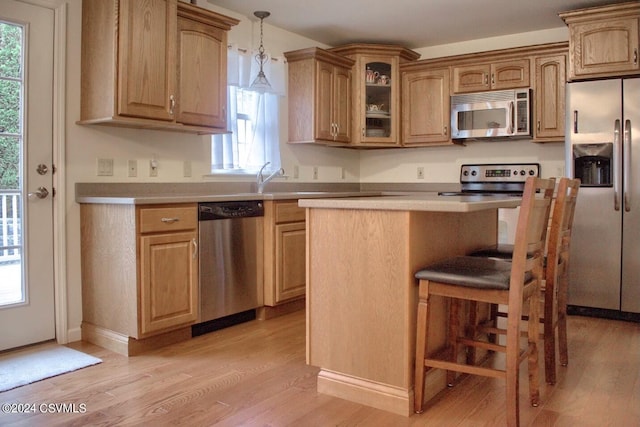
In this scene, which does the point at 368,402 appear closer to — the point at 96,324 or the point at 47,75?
the point at 96,324

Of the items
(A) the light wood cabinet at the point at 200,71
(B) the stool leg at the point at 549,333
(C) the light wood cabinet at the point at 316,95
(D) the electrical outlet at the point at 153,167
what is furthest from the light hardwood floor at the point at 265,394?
(C) the light wood cabinet at the point at 316,95

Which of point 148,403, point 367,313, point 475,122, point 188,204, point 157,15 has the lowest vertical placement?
point 148,403

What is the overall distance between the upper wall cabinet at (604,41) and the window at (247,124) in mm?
2239

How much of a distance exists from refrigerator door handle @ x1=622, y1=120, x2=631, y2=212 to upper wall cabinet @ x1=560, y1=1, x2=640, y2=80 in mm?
401

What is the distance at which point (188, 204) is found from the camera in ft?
10.2

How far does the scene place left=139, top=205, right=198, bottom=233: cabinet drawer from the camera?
2.89 metres

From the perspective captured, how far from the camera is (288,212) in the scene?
3.80 meters

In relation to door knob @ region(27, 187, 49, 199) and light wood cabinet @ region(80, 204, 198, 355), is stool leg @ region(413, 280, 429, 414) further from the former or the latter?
door knob @ region(27, 187, 49, 199)

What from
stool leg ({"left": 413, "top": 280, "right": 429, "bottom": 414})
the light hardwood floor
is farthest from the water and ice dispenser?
stool leg ({"left": 413, "top": 280, "right": 429, "bottom": 414})

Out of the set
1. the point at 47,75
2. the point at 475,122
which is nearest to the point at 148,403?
the point at 47,75

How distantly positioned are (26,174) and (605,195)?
362 centimetres

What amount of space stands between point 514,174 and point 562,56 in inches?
39.9

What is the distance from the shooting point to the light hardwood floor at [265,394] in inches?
83.3

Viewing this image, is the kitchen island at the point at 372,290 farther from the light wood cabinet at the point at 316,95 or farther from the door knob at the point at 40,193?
the light wood cabinet at the point at 316,95
